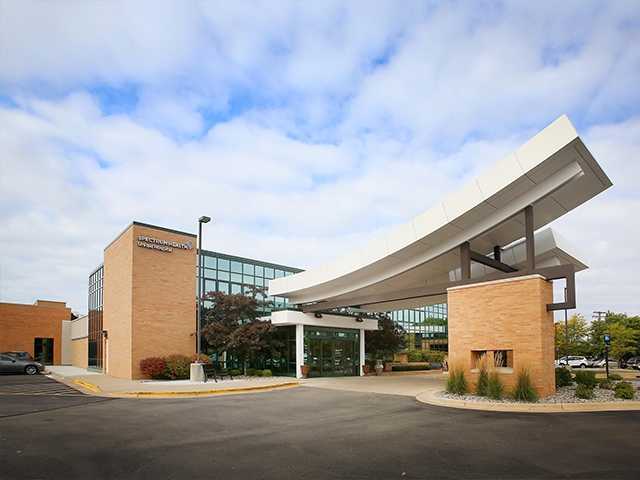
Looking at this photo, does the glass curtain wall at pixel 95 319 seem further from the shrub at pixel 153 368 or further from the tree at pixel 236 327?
the tree at pixel 236 327

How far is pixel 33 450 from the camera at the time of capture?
9.22 metres

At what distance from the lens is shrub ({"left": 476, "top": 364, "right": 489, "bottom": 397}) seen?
1660 cm

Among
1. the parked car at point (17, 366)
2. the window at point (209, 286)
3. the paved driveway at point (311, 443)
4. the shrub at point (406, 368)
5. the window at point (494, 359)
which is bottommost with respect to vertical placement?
the shrub at point (406, 368)

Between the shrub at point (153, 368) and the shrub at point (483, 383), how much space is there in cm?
1653

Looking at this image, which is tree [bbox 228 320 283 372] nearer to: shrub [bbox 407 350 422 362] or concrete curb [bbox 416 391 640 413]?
concrete curb [bbox 416 391 640 413]

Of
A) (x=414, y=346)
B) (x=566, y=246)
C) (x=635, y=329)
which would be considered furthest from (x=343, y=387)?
(x=635, y=329)

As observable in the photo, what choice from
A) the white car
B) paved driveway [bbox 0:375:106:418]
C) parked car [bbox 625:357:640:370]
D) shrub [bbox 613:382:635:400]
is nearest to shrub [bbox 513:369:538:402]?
shrub [bbox 613:382:635:400]

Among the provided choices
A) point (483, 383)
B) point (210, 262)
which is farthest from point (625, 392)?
point (210, 262)

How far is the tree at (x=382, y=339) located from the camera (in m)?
36.3

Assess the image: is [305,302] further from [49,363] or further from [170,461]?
[49,363]

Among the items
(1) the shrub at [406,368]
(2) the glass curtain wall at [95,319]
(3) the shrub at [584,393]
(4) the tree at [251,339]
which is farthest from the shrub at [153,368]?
(3) the shrub at [584,393]

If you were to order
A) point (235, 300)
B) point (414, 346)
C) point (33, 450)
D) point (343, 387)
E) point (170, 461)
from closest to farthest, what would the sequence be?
point (170, 461)
point (33, 450)
point (343, 387)
point (235, 300)
point (414, 346)

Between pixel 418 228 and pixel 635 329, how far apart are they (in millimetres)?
49066

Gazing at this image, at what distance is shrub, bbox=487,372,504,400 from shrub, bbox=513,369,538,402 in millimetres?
434
